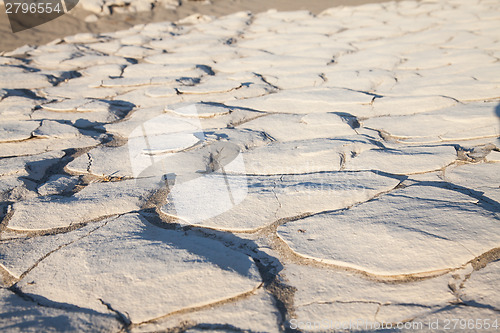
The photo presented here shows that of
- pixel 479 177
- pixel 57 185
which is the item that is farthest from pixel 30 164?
pixel 479 177

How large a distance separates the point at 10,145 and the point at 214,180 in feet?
3.77

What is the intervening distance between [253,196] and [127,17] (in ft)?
16.7

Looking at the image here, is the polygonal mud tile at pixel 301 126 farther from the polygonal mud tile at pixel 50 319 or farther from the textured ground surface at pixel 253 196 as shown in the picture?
the polygonal mud tile at pixel 50 319

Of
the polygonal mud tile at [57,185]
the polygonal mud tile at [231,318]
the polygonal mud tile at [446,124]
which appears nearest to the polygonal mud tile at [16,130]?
the polygonal mud tile at [57,185]

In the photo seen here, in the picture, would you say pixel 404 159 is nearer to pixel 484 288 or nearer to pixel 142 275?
pixel 484 288

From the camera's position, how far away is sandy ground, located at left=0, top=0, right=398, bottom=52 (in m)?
4.57

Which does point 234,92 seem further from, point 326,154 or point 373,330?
point 373,330

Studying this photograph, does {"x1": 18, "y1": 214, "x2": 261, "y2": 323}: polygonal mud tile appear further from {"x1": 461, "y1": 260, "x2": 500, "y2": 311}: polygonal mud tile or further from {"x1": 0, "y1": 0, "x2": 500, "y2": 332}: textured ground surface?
{"x1": 461, "y1": 260, "x2": 500, "y2": 311}: polygonal mud tile

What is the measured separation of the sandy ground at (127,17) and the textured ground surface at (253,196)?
6.55ft

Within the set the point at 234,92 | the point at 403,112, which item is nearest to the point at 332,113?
the point at 403,112

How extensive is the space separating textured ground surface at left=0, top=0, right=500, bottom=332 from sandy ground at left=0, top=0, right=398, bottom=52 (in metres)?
2.00

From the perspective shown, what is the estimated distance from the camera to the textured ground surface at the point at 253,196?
91 cm

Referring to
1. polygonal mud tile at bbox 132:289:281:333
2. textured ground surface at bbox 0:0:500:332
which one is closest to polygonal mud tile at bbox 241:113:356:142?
textured ground surface at bbox 0:0:500:332

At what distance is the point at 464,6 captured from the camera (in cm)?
512
